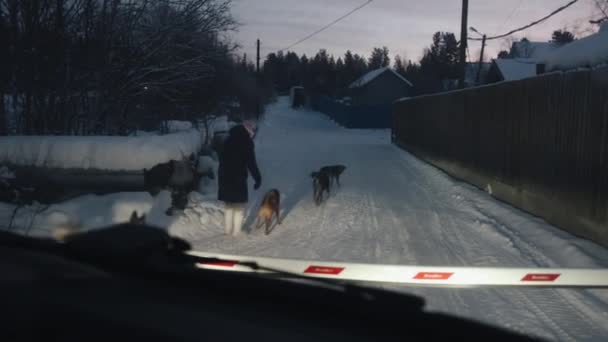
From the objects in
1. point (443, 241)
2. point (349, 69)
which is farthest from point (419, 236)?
point (349, 69)

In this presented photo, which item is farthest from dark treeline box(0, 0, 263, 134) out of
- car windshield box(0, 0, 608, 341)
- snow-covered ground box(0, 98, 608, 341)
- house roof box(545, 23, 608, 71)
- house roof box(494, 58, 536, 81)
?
house roof box(494, 58, 536, 81)

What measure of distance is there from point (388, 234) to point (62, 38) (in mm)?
8585

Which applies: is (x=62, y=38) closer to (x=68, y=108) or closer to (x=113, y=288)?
(x=68, y=108)

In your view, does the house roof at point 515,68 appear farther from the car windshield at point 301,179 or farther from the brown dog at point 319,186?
the brown dog at point 319,186

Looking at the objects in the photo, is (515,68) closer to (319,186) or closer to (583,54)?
(583,54)

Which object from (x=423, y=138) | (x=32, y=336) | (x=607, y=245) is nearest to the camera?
(x=32, y=336)

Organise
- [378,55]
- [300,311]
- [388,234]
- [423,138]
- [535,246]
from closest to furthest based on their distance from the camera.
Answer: [300,311] → [535,246] → [388,234] → [423,138] → [378,55]

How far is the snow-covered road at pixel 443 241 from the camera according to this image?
5039 mm

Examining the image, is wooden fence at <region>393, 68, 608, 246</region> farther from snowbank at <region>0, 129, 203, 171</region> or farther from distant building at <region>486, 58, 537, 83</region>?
distant building at <region>486, 58, 537, 83</region>

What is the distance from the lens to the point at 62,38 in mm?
12219

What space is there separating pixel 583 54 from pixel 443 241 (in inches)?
692

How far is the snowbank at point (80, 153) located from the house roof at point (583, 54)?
17.2 meters

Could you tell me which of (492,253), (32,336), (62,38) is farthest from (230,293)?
(62,38)

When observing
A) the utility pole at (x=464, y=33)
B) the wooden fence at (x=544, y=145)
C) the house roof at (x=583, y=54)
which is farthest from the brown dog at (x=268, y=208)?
the house roof at (x=583, y=54)
